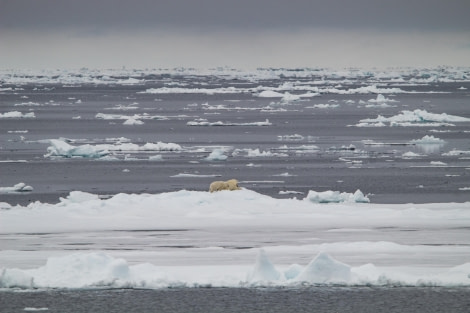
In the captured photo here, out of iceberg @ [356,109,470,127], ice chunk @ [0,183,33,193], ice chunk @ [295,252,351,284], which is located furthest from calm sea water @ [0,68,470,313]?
iceberg @ [356,109,470,127]

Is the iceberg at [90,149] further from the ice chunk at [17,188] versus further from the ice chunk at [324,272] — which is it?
the ice chunk at [324,272]

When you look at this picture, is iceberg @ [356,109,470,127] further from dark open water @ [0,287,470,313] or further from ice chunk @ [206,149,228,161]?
dark open water @ [0,287,470,313]

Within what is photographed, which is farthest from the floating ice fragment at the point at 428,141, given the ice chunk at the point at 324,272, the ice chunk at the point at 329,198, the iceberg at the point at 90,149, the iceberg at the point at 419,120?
the ice chunk at the point at 324,272

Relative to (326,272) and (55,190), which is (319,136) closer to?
(55,190)

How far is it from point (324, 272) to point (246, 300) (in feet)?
4.17

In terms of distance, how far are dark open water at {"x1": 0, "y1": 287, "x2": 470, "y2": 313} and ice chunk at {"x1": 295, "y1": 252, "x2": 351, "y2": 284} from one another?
21 centimetres

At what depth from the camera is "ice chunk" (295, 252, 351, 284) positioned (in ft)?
39.4

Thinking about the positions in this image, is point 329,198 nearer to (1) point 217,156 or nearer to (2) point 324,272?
(2) point 324,272

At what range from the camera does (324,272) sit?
12.1 m

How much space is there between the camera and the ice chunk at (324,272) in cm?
1202

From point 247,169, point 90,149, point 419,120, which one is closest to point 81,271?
point 247,169

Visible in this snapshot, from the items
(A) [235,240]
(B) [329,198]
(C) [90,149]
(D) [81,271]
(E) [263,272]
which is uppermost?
(E) [263,272]

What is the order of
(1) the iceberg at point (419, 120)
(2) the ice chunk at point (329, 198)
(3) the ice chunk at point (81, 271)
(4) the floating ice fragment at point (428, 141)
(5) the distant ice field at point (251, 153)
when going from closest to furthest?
(3) the ice chunk at point (81, 271)
(2) the ice chunk at point (329, 198)
(5) the distant ice field at point (251, 153)
(4) the floating ice fragment at point (428, 141)
(1) the iceberg at point (419, 120)

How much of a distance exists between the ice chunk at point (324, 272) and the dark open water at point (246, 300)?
0.69 ft
